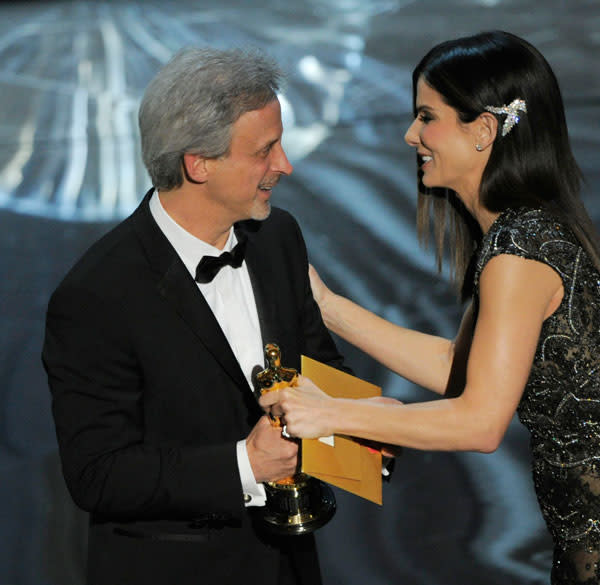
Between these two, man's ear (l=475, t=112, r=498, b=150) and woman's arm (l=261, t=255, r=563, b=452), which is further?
man's ear (l=475, t=112, r=498, b=150)

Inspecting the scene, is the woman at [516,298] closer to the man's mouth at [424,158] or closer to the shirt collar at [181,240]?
the man's mouth at [424,158]

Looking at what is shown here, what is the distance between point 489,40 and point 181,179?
2.66 feet

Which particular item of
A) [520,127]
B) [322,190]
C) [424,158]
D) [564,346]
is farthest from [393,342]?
[322,190]

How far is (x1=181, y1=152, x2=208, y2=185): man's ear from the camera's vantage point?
1.97 metres

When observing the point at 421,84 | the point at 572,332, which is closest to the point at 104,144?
the point at 421,84

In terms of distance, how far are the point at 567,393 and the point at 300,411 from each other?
642 mm

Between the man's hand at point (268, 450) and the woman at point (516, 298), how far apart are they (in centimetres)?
5

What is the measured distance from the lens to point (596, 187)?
546 cm

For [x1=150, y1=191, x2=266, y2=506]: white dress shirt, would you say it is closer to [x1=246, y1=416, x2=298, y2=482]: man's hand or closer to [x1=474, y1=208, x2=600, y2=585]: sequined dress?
[x1=246, y1=416, x2=298, y2=482]: man's hand

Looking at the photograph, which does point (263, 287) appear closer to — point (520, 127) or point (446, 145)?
point (446, 145)

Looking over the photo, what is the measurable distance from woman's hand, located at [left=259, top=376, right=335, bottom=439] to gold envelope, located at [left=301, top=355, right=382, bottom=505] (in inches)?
1.0

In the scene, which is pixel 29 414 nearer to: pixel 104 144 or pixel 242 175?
pixel 242 175

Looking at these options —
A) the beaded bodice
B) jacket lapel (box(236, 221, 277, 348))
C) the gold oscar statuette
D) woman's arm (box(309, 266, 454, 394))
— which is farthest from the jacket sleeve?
woman's arm (box(309, 266, 454, 394))

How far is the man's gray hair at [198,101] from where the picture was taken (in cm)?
188
